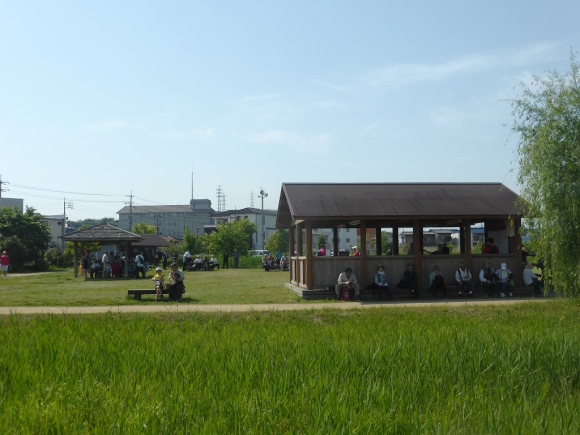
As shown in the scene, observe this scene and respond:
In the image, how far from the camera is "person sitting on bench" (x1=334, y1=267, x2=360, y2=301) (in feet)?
66.4

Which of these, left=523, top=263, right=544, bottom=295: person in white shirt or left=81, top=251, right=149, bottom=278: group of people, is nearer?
left=523, top=263, right=544, bottom=295: person in white shirt

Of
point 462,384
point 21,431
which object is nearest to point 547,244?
point 462,384

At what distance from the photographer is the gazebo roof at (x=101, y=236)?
116ft

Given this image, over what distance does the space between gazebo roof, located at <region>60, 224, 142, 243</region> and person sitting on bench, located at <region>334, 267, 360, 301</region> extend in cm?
1735

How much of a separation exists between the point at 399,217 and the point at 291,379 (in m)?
13.7

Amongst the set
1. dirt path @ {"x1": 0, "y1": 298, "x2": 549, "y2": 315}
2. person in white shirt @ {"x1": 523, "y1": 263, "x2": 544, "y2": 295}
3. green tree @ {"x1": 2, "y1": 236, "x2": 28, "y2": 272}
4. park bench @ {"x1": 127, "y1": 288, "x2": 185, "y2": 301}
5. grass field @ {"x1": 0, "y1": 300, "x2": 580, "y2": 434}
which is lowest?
grass field @ {"x1": 0, "y1": 300, "x2": 580, "y2": 434}

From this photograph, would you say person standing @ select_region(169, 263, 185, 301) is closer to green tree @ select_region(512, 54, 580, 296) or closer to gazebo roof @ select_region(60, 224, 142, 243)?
green tree @ select_region(512, 54, 580, 296)

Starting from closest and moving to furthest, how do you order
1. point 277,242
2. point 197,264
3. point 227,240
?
point 197,264 < point 227,240 < point 277,242

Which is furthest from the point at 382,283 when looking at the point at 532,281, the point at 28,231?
the point at 28,231

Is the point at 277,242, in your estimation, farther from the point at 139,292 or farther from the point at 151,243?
the point at 139,292

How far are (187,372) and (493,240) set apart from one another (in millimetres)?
16948

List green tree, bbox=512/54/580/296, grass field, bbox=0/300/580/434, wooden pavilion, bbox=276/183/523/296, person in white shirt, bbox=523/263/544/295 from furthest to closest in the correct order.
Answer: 1. person in white shirt, bbox=523/263/544/295
2. wooden pavilion, bbox=276/183/523/296
3. green tree, bbox=512/54/580/296
4. grass field, bbox=0/300/580/434

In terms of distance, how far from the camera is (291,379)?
7.93 meters

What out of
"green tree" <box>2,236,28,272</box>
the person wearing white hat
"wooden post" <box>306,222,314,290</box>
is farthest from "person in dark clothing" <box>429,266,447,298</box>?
"green tree" <box>2,236,28,272</box>
